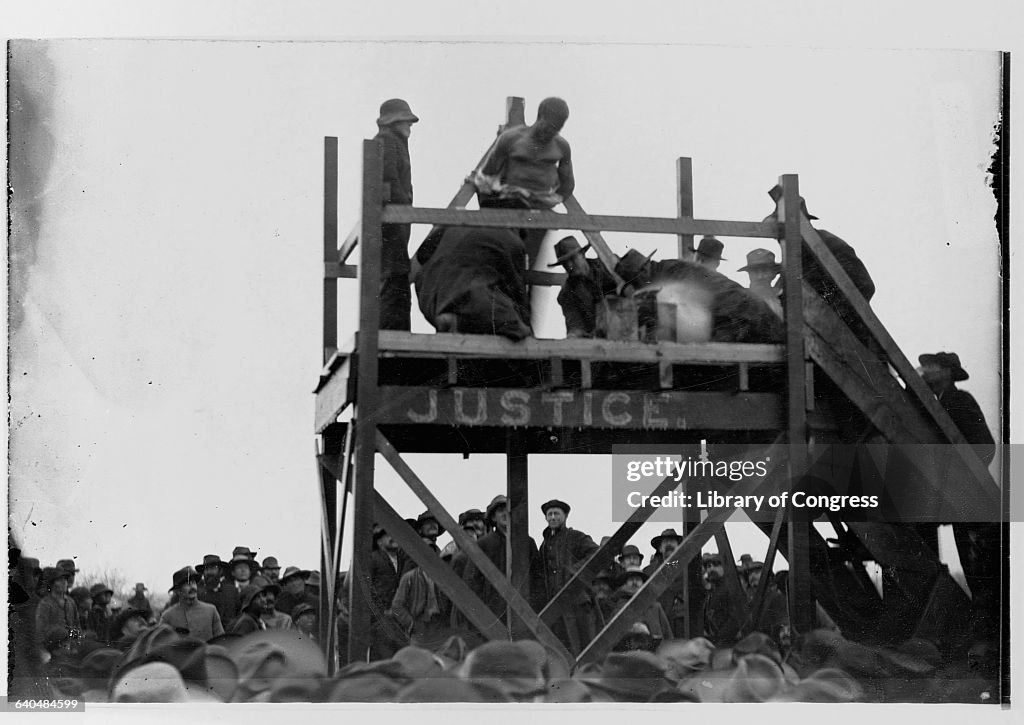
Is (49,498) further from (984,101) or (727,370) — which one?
(984,101)

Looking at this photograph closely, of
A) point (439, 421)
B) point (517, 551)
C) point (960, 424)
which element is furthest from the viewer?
point (517, 551)

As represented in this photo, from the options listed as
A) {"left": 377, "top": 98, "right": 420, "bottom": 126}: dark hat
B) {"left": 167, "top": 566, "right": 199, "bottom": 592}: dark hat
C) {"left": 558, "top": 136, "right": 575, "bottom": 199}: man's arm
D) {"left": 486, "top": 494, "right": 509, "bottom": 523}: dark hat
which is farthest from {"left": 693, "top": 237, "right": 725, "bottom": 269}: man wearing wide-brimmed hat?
{"left": 167, "top": 566, "right": 199, "bottom": 592}: dark hat

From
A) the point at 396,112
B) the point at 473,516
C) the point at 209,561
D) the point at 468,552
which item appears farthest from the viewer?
the point at 473,516

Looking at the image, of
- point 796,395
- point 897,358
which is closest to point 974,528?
point 897,358

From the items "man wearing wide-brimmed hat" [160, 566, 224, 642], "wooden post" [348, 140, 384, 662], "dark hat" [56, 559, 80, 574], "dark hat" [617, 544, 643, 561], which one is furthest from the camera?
"dark hat" [617, 544, 643, 561]

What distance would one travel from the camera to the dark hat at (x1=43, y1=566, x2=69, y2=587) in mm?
11250

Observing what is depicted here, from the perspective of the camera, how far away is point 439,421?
10828 millimetres

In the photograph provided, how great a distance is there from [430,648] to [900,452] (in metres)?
3.57

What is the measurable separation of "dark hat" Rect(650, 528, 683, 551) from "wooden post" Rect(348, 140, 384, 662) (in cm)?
282

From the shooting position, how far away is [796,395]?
11102mm

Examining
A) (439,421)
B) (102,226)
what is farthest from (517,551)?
(102,226)

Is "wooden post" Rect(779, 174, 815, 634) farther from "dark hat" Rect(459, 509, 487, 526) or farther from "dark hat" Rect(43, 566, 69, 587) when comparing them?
"dark hat" Rect(43, 566, 69, 587)

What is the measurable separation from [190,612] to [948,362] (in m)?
5.74

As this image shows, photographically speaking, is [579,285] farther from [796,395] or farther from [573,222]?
→ [796,395]
